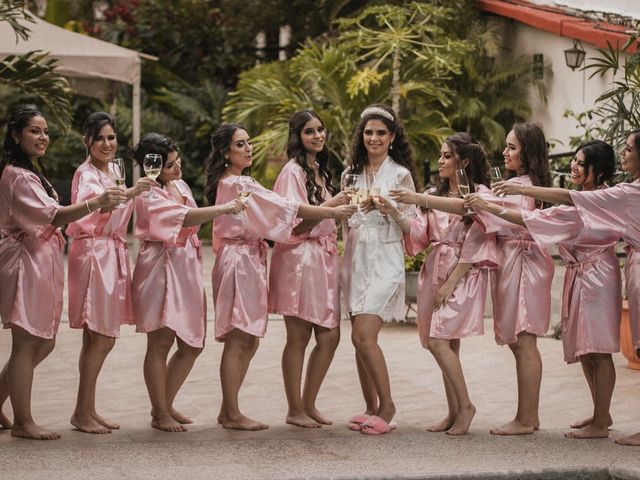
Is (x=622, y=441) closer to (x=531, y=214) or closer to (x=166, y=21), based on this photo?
(x=531, y=214)

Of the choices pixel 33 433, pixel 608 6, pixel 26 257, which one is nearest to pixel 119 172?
pixel 26 257

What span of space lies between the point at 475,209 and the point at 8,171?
2.58 metres

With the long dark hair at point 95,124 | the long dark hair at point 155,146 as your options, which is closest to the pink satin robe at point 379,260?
the long dark hair at point 155,146

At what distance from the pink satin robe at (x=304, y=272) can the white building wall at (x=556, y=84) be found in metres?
8.51

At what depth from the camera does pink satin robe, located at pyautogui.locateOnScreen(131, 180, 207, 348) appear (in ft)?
24.1

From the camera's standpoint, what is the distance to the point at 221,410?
7.74 meters

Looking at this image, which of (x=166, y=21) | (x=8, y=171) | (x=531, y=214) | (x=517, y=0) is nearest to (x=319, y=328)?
(x=531, y=214)

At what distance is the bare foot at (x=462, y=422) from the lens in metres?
7.37

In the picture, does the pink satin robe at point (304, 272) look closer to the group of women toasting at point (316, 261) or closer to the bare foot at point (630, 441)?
the group of women toasting at point (316, 261)

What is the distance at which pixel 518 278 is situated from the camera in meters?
7.46

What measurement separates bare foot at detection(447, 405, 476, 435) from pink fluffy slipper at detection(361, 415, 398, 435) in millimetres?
364

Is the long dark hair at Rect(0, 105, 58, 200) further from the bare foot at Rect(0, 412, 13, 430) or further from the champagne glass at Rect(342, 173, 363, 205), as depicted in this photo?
the champagne glass at Rect(342, 173, 363, 205)

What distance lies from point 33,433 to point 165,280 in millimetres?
1113

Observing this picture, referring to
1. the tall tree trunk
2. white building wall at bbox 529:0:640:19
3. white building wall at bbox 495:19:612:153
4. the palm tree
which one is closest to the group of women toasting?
the palm tree
